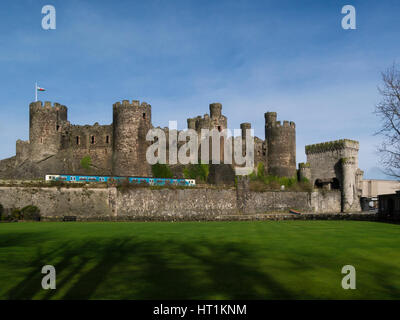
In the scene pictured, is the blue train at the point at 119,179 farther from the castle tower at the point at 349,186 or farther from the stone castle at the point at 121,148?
the castle tower at the point at 349,186

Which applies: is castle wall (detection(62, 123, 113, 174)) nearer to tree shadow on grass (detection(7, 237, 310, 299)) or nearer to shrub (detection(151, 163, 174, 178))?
shrub (detection(151, 163, 174, 178))

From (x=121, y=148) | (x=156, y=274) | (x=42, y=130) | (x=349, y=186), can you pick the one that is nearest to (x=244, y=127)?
(x=349, y=186)

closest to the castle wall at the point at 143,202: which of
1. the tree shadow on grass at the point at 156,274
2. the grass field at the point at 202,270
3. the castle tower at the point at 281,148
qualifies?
the castle tower at the point at 281,148

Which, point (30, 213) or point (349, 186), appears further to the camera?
point (349, 186)

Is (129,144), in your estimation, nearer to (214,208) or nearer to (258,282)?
(214,208)

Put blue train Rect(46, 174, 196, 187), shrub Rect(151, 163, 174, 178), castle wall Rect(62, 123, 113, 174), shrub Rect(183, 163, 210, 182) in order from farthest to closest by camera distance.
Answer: shrub Rect(183, 163, 210, 182), castle wall Rect(62, 123, 113, 174), shrub Rect(151, 163, 174, 178), blue train Rect(46, 174, 196, 187)

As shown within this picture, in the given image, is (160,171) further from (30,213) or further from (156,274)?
(156,274)

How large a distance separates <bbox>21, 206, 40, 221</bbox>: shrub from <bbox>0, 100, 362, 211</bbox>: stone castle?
363 inches

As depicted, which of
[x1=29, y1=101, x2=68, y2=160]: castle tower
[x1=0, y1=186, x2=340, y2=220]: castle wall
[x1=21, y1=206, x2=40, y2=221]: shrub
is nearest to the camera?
[x1=21, y1=206, x2=40, y2=221]: shrub

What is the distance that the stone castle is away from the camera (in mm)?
40406

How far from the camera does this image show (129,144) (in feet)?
132

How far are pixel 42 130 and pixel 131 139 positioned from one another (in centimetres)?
923

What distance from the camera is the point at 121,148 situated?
40.6m

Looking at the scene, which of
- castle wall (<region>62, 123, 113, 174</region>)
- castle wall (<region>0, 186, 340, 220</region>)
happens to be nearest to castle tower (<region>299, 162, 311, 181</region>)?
castle wall (<region>0, 186, 340, 220</region>)
